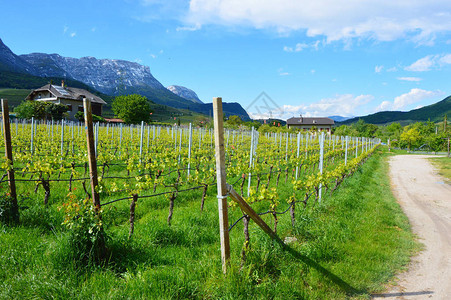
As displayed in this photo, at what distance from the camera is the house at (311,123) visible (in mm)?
109275

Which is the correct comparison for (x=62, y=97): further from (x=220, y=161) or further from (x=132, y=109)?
(x=220, y=161)

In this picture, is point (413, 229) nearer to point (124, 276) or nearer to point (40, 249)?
point (124, 276)

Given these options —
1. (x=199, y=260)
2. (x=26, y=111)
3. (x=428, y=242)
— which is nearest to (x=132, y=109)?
(x=26, y=111)

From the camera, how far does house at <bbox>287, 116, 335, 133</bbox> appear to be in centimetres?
10928

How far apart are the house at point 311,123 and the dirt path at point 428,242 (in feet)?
331

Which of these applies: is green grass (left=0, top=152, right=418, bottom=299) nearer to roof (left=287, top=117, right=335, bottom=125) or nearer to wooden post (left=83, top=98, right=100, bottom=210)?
wooden post (left=83, top=98, right=100, bottom=210)

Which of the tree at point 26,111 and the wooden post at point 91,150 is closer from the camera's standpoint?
the wooden post at point 91,150

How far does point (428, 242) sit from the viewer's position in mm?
5250

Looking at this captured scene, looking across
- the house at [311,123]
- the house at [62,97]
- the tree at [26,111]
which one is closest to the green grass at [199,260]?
the tree at [26,111]

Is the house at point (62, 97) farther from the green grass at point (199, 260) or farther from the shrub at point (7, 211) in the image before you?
the green grass at point (199, 260)

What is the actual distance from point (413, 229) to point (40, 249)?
23.4 feet

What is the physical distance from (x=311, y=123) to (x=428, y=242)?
112702mm

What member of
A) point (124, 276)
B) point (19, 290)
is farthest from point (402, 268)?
point (19, 290)

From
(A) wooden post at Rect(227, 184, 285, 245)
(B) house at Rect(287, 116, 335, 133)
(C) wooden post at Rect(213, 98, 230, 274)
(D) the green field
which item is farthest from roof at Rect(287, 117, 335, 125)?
(C) wooden post at Rect(213, 98, 230, 274)
